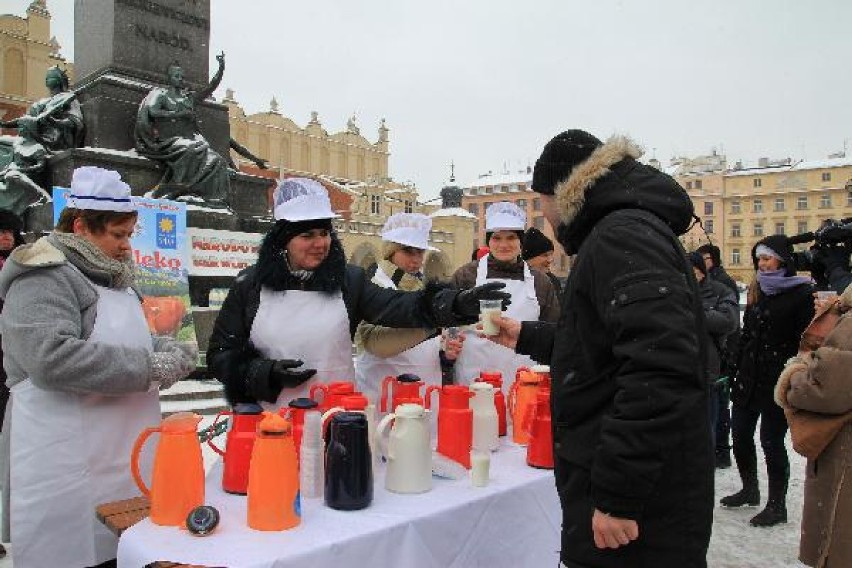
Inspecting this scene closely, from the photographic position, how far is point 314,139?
180 ft

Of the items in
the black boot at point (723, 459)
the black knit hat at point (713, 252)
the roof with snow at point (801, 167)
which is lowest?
the black boot at point (723, 459)

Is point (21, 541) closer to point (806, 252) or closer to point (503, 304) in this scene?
point (503, 304)

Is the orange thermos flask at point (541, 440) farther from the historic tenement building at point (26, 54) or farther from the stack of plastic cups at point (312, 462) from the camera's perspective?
the historic tenement building at point (26, 54)

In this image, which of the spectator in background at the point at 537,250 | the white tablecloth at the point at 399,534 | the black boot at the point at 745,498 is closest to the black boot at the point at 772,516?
the black boot at the point at 745,498

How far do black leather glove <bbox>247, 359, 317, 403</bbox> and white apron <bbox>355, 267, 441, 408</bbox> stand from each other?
3.61 feet

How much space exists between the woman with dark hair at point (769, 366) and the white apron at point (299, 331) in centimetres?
318

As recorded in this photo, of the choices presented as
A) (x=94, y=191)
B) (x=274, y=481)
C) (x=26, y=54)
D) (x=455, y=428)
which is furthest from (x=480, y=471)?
(x=26, y=54)

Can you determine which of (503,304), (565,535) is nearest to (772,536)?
(503,304)

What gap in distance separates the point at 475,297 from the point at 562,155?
965 millimetres

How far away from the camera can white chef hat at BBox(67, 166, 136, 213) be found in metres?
2.44

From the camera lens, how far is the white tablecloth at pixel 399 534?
1.66 m

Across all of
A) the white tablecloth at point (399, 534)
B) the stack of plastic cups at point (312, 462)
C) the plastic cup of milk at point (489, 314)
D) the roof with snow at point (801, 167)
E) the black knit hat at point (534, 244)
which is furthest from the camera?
the roof with snow at point (801, 167)

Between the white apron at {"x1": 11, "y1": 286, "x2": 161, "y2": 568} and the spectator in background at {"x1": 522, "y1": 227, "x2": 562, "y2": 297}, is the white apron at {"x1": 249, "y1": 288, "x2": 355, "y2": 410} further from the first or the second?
the spectator in background at {"x1": 522, "y1": 227, "x2": 562, "y2": 297}

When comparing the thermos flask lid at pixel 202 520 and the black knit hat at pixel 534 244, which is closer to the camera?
the thermos flask lid at pixel 202 520
